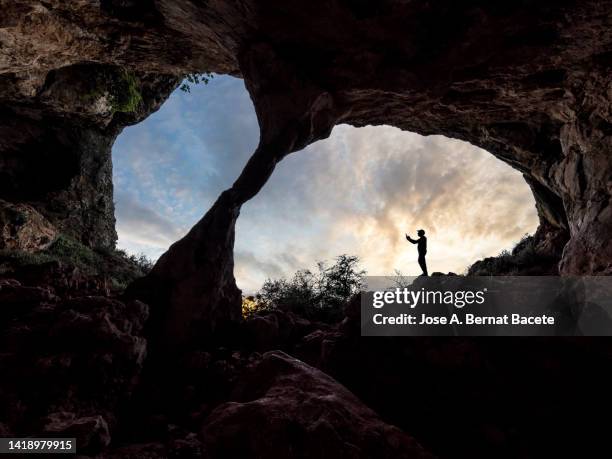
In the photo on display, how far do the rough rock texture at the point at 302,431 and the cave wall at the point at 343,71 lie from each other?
4098 millimetres

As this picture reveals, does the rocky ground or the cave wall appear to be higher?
the cave wall

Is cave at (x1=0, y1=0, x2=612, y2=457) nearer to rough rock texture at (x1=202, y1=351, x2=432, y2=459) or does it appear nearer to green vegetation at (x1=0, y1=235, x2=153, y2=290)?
rough rock texture at (x1=202, y1=351, x2=432, y2=459)

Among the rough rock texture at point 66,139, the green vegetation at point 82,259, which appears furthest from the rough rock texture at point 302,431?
the rough rock texture at point 66,139

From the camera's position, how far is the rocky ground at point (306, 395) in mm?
2633

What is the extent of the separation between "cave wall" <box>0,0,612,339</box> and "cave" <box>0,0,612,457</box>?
0.05m

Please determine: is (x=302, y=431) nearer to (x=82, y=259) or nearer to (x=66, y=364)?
(x=66, y=364)

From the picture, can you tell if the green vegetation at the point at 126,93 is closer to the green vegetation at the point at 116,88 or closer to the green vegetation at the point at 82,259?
the green vegetation at the point at 116,88

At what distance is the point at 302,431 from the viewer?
8.28 feet

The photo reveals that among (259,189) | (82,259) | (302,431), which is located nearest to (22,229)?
(82,259)

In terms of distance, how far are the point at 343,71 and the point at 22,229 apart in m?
11.4

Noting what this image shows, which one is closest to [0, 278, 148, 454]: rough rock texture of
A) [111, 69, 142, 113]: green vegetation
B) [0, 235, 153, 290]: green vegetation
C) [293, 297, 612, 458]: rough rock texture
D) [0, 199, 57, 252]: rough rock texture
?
[293, 297, 612, 458]: rough rock texture

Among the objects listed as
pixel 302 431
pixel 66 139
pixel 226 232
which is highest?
pixel 66 139

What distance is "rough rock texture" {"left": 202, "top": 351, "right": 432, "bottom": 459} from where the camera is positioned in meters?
2.45

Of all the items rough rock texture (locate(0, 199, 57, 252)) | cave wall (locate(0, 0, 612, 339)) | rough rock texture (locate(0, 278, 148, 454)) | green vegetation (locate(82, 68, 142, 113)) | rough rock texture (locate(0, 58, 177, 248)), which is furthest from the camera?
green vegetation (locate(82, 68, 142, 113))
